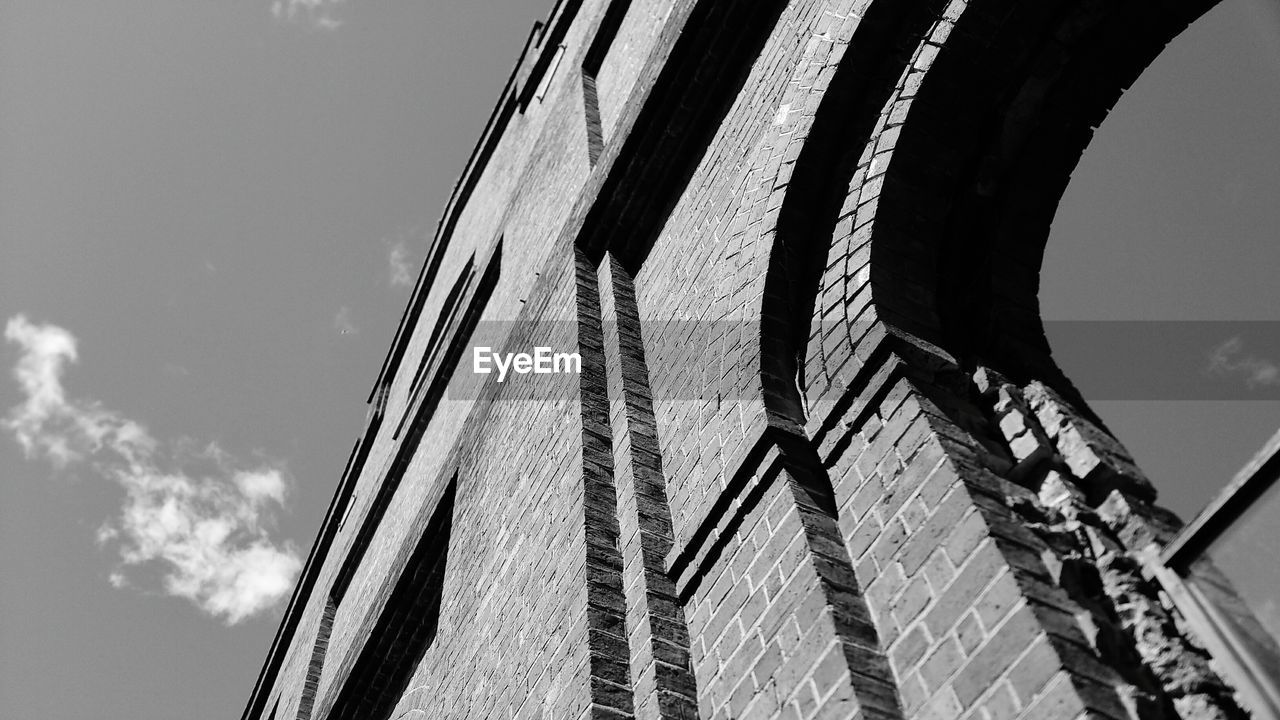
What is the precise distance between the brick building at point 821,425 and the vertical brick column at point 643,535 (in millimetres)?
11

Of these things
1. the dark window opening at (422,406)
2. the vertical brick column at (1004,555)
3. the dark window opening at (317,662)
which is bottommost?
the vertical brick column at (1004,555)

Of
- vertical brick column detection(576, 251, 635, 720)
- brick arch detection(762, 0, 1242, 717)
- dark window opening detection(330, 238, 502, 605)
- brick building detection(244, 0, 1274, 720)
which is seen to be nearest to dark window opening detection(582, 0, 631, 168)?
dark window opening detection(330, 238, 502, 605)

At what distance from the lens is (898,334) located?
2488 mm

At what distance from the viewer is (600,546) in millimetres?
3146

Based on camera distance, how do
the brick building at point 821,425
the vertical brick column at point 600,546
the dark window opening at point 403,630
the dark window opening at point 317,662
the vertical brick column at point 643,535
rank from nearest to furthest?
the brick building at point 821,425 → the vertical brick column at point 643,535 → the vertical brick column at point 600,546 → the dark window opening at point 403,630 → the dark window opening at point 317,662

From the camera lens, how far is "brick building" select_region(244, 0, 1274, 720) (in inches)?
78.0

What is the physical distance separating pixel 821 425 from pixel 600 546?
0.89 m

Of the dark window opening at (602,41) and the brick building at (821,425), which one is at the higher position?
the dark window opening at (602,41)

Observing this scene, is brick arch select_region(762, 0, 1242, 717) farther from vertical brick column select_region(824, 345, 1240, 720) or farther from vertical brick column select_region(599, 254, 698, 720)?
vertical brick column select_region(599, 254, 698, 720)

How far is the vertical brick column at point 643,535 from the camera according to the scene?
261 centimetres

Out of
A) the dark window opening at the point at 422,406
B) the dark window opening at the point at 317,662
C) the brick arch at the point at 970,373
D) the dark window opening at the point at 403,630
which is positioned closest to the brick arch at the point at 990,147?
the brick arch at the point at 970,373

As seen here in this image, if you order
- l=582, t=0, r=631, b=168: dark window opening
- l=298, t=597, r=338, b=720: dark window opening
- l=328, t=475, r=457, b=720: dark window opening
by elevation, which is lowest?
l=328, t=475, r=457, b=720: dark window opening

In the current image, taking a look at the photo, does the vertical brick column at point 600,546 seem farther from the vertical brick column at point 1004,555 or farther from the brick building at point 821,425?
the vertical brick column at point 1004,555

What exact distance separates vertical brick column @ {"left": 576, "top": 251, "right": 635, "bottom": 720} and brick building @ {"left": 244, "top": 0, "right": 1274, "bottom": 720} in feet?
0.04
